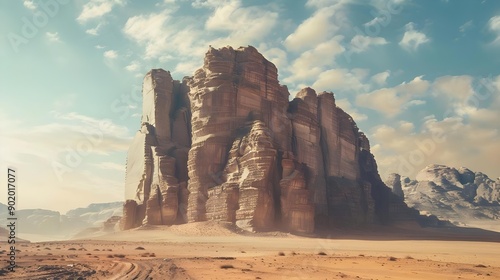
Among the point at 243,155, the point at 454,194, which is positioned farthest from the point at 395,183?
the point at 243,155

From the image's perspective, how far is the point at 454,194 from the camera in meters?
150

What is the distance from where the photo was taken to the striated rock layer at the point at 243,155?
5047 centimetres

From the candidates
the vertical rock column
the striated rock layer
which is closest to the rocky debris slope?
the striated rock layer

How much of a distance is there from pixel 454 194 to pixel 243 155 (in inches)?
4916

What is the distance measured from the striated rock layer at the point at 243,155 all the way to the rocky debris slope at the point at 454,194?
55592mm

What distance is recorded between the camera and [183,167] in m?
67.4

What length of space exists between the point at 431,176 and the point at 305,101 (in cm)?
11946

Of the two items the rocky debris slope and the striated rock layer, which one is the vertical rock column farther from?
the rocky debris slope

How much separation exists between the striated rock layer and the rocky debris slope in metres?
55.6

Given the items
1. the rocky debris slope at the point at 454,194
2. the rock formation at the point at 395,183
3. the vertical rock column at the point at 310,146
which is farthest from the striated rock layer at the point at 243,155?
the rocky debris slope at the point at 454,194

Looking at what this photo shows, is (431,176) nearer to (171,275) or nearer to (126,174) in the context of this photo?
(126,174)

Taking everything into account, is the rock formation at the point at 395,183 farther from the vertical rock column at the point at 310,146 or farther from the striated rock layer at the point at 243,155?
the vertical rock column at the point at 310,146

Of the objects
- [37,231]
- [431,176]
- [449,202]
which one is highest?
[431,176]

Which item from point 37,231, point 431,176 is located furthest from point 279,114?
point 37,231
